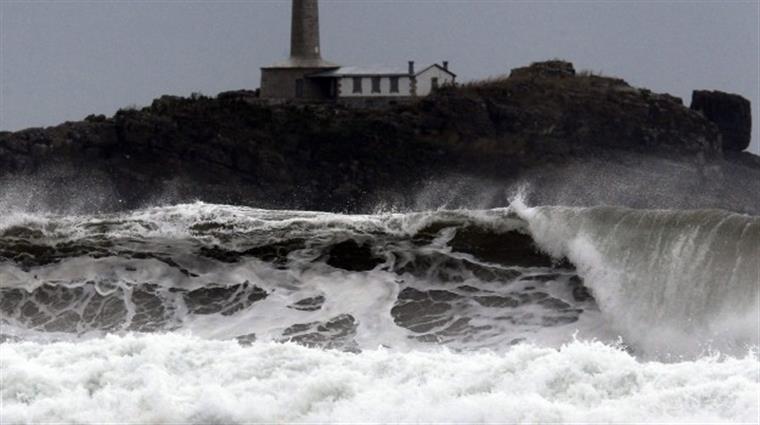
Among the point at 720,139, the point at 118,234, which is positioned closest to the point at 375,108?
the point at 720,139

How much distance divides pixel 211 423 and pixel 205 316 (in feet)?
20.2

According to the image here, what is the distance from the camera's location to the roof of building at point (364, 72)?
71.2 m

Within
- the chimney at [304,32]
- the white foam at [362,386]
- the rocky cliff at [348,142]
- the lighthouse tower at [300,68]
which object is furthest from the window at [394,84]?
the white foam at [362,386]

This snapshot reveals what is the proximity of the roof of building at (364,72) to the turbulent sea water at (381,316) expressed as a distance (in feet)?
155

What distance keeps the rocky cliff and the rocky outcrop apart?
0.13m

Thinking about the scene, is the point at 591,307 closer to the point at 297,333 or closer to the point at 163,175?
the point at 297,333

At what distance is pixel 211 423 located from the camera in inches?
571

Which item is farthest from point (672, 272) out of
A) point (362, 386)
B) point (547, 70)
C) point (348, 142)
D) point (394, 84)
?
point (547, 70)

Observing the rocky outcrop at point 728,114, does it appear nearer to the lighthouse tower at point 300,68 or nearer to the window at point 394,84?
the window at point 394,84

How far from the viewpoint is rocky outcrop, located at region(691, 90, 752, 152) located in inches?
2785

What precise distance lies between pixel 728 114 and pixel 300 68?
18.4m

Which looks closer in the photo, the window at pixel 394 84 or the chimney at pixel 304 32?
the window at pixel 394 84

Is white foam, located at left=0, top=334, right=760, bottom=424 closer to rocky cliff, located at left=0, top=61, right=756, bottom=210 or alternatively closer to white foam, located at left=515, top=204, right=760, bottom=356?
white foam, located at left=515, top=204, right=760, bottom=356

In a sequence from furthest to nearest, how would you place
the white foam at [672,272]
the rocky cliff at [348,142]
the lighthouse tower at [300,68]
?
the lighthouse tower at [300,68], the rocky cliff at [348,142], the white foam at [672,272]
